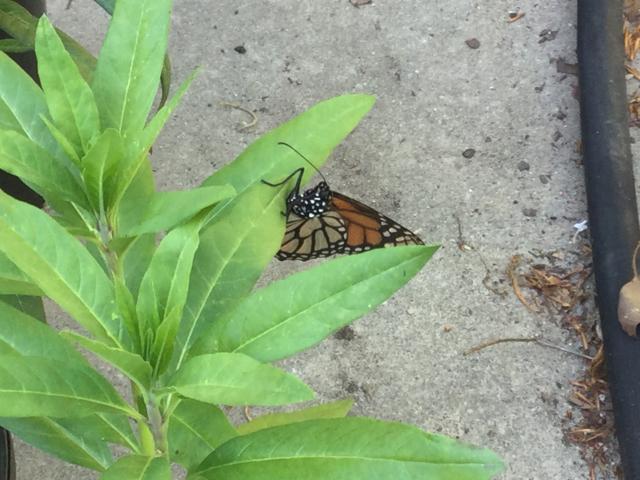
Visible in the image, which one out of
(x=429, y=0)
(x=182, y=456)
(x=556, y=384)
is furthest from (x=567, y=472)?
(x=429, y=0)

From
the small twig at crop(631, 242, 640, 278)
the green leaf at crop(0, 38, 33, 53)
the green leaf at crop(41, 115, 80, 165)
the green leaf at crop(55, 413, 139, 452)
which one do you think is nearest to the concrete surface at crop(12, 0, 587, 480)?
the small twig at crop(631, 242, 640, 278)

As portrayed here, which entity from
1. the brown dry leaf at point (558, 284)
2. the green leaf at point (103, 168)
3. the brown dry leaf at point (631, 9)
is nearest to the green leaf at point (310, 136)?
the green leaf at point (103, 168)

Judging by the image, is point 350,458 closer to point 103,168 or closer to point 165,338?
point 165,338

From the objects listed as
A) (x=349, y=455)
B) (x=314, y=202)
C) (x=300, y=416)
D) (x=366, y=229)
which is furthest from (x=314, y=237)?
(x=349, y=455)

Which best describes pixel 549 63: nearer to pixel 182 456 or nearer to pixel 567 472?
pixel 567 472

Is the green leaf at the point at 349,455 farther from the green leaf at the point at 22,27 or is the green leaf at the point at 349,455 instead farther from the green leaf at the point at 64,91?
the green leaf at the point at 22,27
